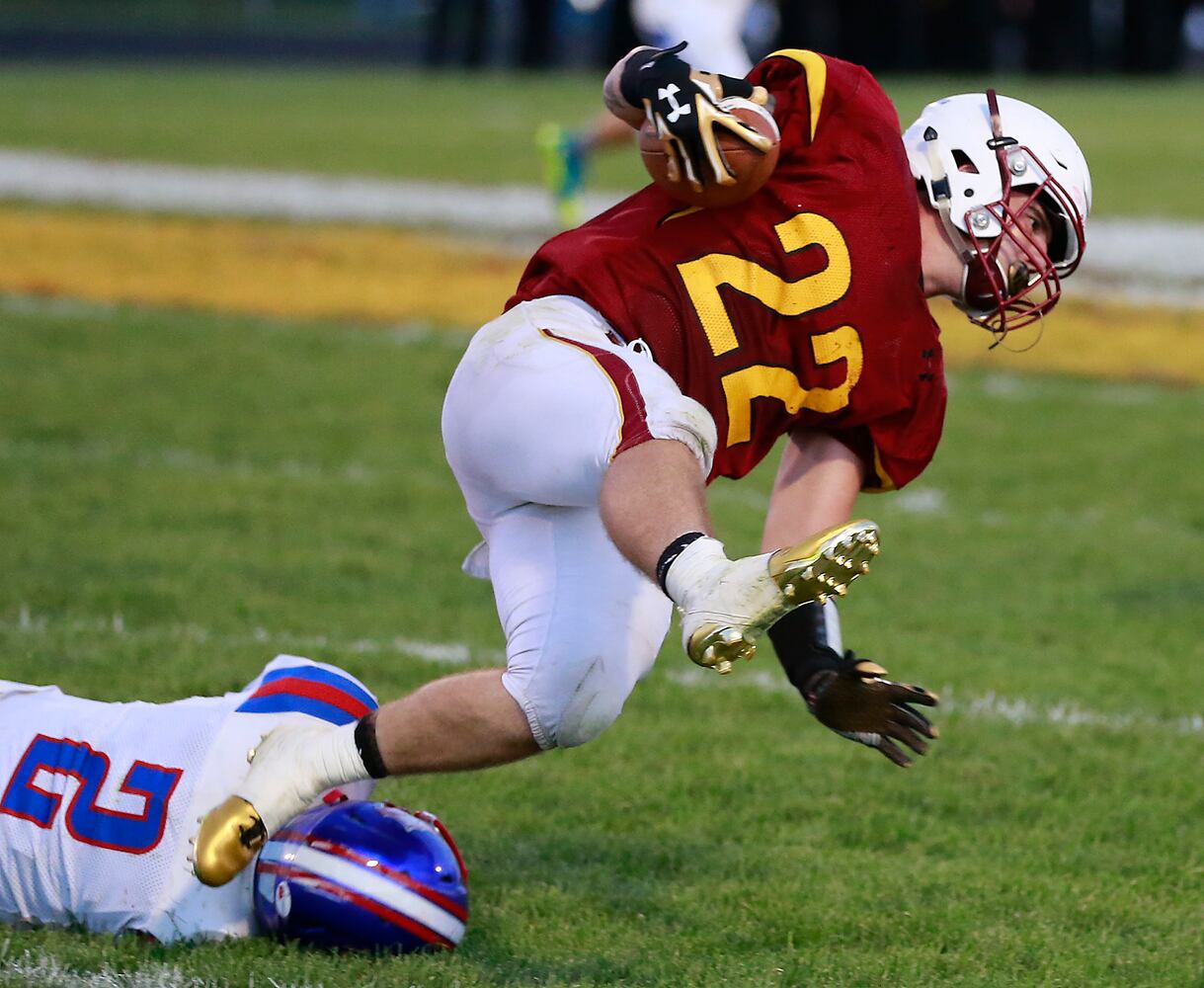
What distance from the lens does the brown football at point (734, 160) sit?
2.92 metres

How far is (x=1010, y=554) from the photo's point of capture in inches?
229

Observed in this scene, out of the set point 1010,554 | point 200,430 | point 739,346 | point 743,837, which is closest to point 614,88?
point 739,346

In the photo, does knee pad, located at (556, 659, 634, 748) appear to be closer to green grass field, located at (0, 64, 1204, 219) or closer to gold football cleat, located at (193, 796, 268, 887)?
gold football cleat, located at (193, 796, 268, 887)

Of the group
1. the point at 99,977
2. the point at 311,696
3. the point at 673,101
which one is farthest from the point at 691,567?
the point at 99,977

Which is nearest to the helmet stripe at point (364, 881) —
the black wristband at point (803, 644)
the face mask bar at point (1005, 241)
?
the black wristband at point (803, 644)

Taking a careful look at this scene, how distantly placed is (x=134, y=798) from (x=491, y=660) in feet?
5.19

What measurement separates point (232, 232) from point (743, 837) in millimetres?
7572

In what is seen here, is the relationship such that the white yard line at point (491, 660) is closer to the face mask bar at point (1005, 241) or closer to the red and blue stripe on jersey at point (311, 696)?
the red and blue stripe on jersey at point (311, 696)

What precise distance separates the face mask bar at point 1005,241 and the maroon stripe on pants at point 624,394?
66 centimetres

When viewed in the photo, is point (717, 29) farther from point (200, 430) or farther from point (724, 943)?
point (724, 943)

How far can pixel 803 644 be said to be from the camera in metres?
3.15

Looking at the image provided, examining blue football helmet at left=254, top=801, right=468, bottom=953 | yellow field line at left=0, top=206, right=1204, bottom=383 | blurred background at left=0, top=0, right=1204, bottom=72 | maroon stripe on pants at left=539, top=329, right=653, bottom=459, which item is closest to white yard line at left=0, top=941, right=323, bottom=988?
blue football helmet at left=254, top=801, right=468, bottom=953

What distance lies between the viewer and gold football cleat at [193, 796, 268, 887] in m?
2.81

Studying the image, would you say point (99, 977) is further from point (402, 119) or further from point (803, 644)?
point (402, 119)
